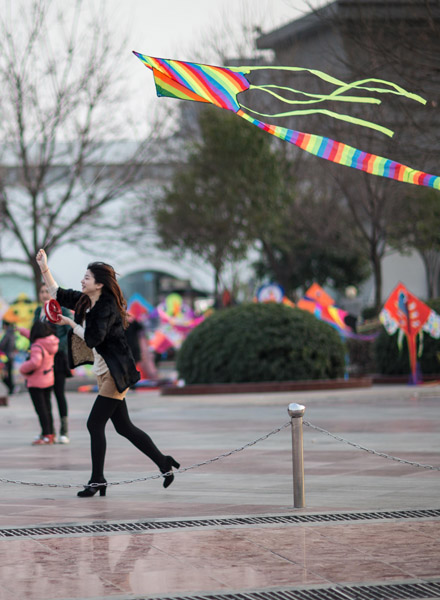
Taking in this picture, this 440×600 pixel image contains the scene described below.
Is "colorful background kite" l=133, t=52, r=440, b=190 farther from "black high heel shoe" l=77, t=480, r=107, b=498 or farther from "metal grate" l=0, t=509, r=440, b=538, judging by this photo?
"black high heel shoe" l=77, t=480, r=107, b=498

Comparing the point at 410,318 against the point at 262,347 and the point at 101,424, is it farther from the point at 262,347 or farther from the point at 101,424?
the point at 101,424

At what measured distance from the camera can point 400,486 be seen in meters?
8.84

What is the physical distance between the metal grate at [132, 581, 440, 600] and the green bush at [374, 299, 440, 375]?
55.2 ft

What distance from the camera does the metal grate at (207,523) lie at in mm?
7035

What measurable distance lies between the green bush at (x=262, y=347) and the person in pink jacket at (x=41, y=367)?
703 centimetres

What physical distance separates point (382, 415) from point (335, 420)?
1099 mm

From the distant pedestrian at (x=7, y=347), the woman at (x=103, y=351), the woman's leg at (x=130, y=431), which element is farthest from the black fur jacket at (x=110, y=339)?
the distant pedestrian at (x=7, y=347)

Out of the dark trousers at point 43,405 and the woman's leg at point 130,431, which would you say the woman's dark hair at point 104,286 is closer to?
the woman's leg at point 130,431

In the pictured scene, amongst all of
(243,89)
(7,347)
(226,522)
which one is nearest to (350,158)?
(243,89)

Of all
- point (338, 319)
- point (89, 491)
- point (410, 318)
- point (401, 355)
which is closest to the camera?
point (89, 491)

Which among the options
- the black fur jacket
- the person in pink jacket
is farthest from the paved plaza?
the black fur jacket

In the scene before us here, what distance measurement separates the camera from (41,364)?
12305mm

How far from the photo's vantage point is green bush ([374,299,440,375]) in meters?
22.3

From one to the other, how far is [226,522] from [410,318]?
572 inches
